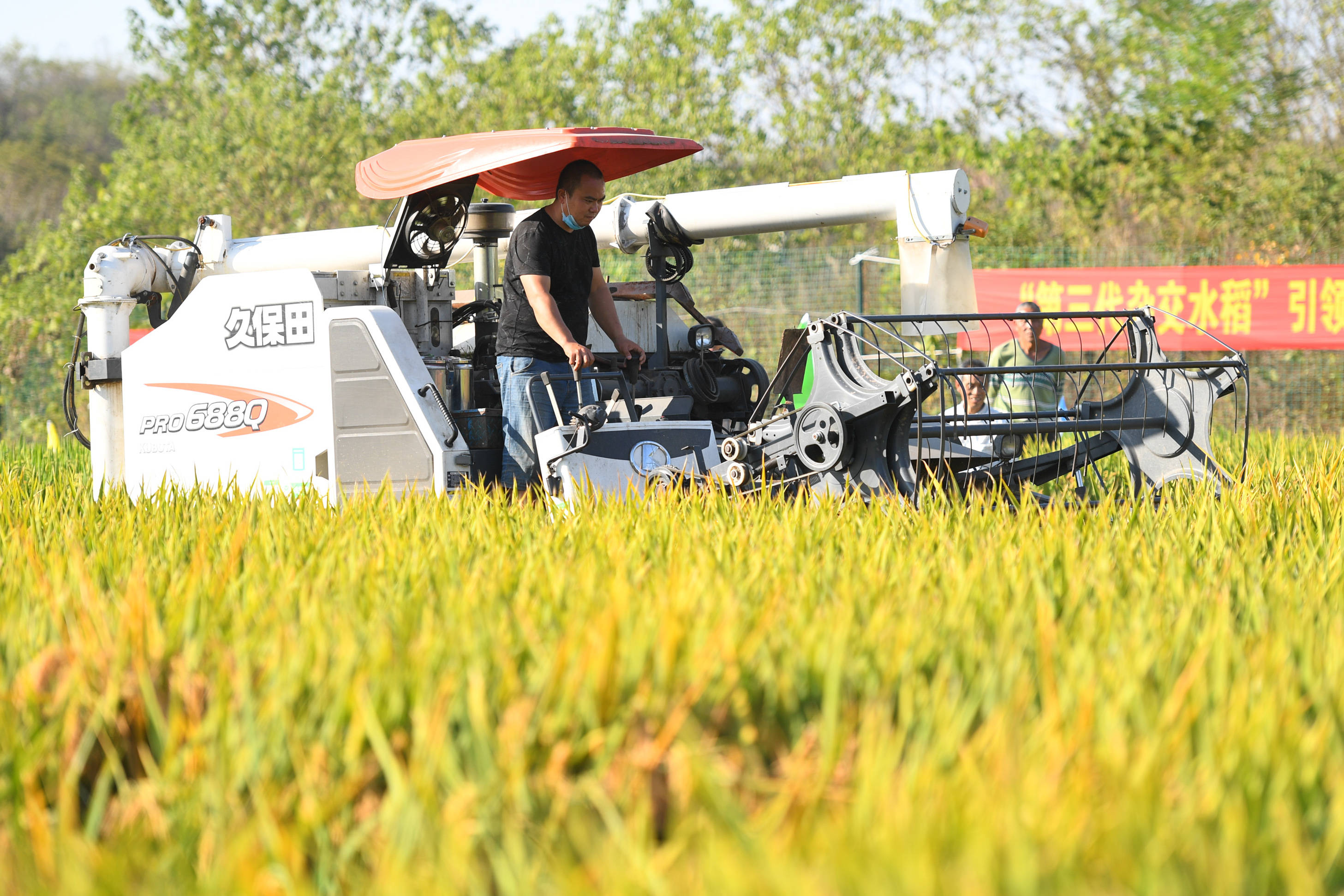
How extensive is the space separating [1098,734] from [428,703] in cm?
116

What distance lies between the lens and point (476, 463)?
670 cm

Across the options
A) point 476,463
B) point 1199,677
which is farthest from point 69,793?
point 476,463

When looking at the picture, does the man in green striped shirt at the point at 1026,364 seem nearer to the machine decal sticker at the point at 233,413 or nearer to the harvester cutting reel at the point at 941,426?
the harvester cutting reel at the point at 941,426

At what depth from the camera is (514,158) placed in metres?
6.39

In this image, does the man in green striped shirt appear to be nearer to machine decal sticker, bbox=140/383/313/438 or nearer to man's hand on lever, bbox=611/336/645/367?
man's hand on lever, bbox=611/336/645/367

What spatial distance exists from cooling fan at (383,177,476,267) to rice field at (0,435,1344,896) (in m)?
3.31

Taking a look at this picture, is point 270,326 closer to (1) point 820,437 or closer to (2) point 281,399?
(2) point 281,399

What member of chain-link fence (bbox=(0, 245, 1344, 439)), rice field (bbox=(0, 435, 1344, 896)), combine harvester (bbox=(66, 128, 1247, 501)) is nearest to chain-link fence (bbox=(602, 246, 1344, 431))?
chain-link fence (bbox=(0, 245, 1344, 439))

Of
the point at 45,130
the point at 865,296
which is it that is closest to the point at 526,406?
the point at 865,296

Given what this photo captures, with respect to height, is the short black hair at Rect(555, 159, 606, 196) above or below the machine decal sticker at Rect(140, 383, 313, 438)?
above

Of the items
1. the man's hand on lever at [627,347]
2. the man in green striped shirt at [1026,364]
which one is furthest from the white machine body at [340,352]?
the man in green striped shirt at [1026,364]

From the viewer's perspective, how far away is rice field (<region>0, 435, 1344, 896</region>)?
6.23 feet

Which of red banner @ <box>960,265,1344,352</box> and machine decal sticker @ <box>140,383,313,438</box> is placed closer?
machine decal sticker @ <box>140,383,313,438</box>

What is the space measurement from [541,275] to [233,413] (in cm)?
170
